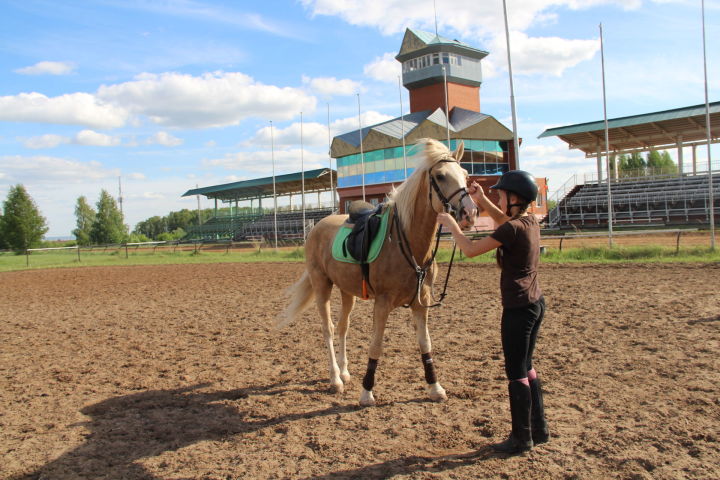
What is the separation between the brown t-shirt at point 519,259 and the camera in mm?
3520

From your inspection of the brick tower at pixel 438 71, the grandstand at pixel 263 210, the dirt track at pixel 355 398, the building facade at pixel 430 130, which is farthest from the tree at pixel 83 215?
the dirt track at pixel 355 398

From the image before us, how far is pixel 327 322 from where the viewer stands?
19.4ft

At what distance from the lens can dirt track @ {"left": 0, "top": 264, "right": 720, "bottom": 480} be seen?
11.9 feet

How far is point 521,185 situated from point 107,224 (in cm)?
7387

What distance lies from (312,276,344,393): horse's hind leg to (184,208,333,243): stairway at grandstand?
4376 centimetres

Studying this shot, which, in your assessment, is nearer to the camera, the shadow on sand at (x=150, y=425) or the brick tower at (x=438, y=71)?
the shadow on sand at (x=150, y=425)

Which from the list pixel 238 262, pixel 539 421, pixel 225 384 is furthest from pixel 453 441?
pixel 238 262

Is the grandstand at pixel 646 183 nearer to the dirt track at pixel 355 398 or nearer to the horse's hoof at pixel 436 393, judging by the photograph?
the dirt track at pixel 355 398

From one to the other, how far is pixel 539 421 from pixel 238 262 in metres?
23.4

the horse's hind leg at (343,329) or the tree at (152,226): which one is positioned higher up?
the tree at (152,226)

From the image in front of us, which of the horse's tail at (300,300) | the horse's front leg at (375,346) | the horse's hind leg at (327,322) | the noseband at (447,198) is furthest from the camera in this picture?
the horse's tail at (300,300)

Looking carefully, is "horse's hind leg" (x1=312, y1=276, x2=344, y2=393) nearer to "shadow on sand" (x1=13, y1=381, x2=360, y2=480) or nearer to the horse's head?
"shadow on sand" (x1=13, y1=381, x2=360, y2=480)

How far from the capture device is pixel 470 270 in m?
16.3

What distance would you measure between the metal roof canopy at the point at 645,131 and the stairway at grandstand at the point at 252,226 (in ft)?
85.3
